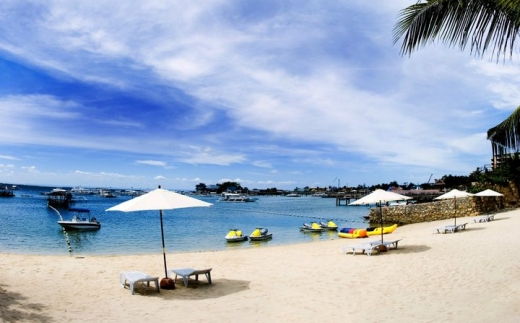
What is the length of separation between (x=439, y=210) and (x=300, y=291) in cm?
2672

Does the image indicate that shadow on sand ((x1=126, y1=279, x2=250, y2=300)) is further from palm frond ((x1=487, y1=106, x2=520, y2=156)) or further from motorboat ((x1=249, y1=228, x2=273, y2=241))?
motorboat ((x1=249, y1=228, x2=273, y2=241))

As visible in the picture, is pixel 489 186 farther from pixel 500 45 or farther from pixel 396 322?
pixel 500 45

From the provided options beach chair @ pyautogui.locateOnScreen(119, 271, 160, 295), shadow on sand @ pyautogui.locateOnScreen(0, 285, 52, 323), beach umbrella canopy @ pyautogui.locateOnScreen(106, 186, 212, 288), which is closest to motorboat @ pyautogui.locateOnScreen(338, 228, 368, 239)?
beach umbrella canopy @ pyautogui.locateOnScreen(106, 186, 212, 288)

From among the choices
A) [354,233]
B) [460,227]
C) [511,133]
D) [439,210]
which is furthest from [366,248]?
[439,210]

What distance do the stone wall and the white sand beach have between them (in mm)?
16759

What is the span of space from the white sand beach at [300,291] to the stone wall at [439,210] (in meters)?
16.8

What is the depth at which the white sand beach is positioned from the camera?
704cm

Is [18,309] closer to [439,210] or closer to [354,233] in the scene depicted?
[354,233]

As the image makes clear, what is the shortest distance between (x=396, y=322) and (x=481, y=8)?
499cm

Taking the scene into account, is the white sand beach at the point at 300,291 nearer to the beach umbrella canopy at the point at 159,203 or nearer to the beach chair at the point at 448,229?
the beach umbrella canopy at the point at 159,203

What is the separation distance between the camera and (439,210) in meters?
31.8

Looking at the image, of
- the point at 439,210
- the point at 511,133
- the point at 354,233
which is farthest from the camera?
the point at 439,210

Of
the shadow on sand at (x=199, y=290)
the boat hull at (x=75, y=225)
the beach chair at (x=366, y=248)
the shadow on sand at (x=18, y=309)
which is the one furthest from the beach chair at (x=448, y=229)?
the boat hull at (x=75, y=225)

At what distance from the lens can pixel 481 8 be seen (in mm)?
4000
